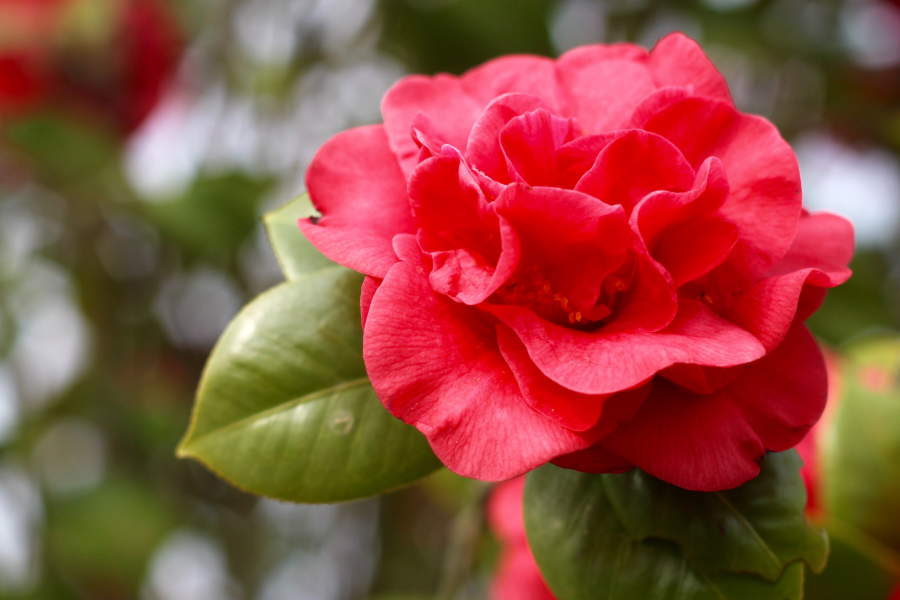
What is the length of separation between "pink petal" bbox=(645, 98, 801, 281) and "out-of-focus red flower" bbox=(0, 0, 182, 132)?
1.44m

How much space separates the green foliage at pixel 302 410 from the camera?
486 mm

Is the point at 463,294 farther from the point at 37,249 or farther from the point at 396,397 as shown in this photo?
the point at 37,249

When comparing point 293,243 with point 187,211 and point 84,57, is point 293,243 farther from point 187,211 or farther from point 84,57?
point 84,57

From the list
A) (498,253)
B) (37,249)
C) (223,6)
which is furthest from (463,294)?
(37,249)

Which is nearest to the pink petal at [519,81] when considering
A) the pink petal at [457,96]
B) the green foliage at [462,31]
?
the pink petal at [457,96]

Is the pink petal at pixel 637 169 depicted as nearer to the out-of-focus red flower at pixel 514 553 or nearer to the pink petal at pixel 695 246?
the pink petal at pixel 695 246

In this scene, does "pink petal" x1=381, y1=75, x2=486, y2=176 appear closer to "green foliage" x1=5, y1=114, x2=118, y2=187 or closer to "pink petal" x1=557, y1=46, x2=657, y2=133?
"pink petal" x1=557, y1=46, x2=657, y2=133

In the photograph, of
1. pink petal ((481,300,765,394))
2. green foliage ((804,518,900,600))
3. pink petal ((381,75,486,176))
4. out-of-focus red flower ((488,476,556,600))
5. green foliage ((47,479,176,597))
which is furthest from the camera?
green foliage ((47,479,176,597))

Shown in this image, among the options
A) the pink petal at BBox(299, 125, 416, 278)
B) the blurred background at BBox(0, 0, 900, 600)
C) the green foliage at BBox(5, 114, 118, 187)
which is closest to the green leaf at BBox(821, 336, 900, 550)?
the pink petal at BBox(299, 125, 416, 278)

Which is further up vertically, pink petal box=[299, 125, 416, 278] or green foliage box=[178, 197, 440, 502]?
pink petal box=[299, 125, 416, 278]

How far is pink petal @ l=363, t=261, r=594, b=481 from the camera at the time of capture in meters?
0.36

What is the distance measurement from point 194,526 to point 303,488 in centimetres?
127

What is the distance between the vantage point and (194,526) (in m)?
1.61

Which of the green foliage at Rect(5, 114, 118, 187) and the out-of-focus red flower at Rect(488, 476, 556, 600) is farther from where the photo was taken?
the green foliage at Rect(5, 114, 118, 187)
